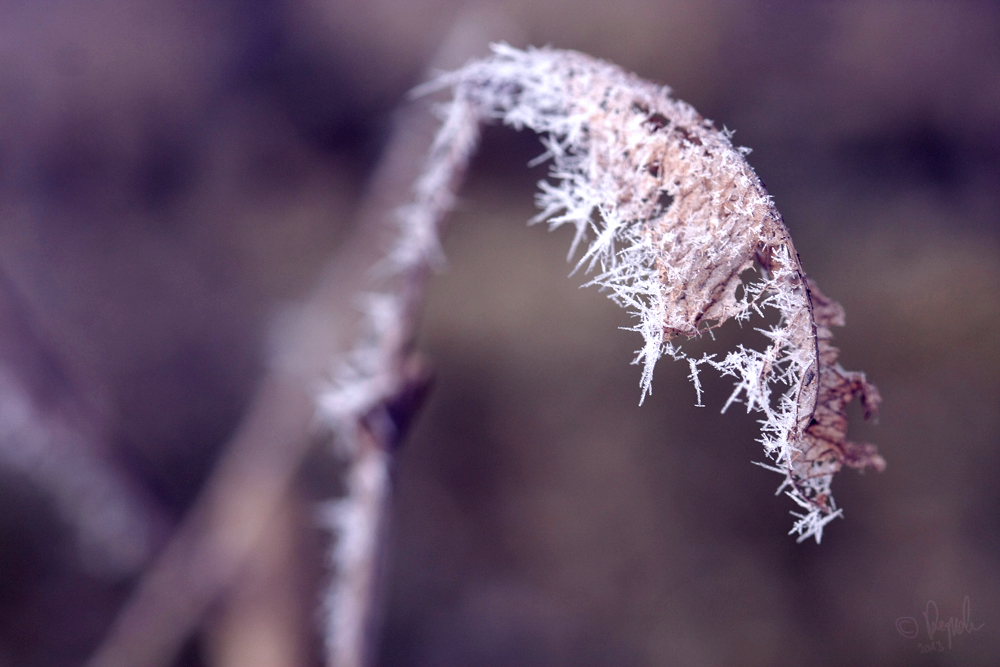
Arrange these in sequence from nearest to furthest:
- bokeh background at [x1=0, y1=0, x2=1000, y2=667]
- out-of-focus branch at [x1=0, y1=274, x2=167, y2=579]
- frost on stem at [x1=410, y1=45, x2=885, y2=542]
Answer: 1. frost on stem at [x1=410, y1=45, x2=885, y2=542]
2. out-of-focus branch at [x1=0, y1=274, x2=167, y2=579]
3. bokeh background at [x1=0, y1=0, x2=1000, y2=667]

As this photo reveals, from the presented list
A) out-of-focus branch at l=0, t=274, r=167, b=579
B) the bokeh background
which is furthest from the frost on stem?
out-of-focus branch at l=0, t=274, r=167, b=579

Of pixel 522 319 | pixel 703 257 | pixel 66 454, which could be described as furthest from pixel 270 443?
pixel 703 257

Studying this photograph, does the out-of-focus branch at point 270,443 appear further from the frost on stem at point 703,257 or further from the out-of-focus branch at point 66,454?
the frost on stem at point 703,257

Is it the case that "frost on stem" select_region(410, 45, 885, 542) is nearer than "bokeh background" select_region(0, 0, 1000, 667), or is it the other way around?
"frost on stem" select_region(410, 45, 885, 542)

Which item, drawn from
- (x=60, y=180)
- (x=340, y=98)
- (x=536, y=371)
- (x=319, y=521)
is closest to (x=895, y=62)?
(x=536, y=371)

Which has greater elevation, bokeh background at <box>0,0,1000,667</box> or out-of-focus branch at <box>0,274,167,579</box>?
bokeh background at <box>0,0,1000,667</box>

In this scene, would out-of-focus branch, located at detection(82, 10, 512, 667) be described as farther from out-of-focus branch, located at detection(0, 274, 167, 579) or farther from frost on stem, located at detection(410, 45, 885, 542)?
frost on stem, located at detection(410, 45, 885, 542)

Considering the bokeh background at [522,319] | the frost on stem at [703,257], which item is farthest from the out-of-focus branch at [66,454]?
the frost on stem at [703,257]
